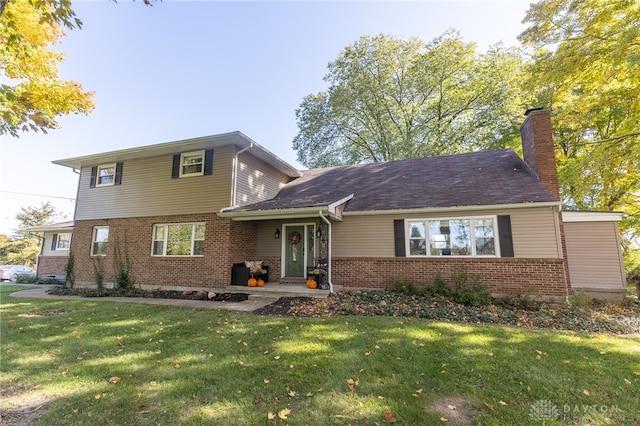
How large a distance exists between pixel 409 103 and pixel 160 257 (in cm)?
1956

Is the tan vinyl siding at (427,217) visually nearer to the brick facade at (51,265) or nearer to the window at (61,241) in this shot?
the brick facade at (51,265)

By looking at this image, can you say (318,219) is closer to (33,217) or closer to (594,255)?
(594,255)

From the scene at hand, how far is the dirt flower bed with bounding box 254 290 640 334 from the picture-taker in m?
5.89

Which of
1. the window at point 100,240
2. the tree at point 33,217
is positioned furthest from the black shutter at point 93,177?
the tree at point 33,217

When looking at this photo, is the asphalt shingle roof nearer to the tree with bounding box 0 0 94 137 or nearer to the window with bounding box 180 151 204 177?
the window with bounding box 180 151 204 177

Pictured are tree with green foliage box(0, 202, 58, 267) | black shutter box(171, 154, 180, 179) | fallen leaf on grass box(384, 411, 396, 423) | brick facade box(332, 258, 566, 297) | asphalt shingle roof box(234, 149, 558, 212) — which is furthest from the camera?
tree with green foliage box(0, 202, 58, 267)

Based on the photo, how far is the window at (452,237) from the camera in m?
8.50

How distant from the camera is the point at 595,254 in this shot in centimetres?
889

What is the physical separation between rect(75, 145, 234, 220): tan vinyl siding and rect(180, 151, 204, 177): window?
265mm

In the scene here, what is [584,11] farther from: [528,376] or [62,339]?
[62,339]

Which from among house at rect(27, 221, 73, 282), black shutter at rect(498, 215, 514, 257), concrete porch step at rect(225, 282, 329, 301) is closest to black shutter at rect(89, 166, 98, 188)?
house at rect(27, 221, 73, 282)

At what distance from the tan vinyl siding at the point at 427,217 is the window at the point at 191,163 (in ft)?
18.2

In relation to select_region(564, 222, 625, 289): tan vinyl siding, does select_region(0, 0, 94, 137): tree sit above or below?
above

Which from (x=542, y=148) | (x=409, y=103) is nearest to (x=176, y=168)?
(x=542, y=148)
